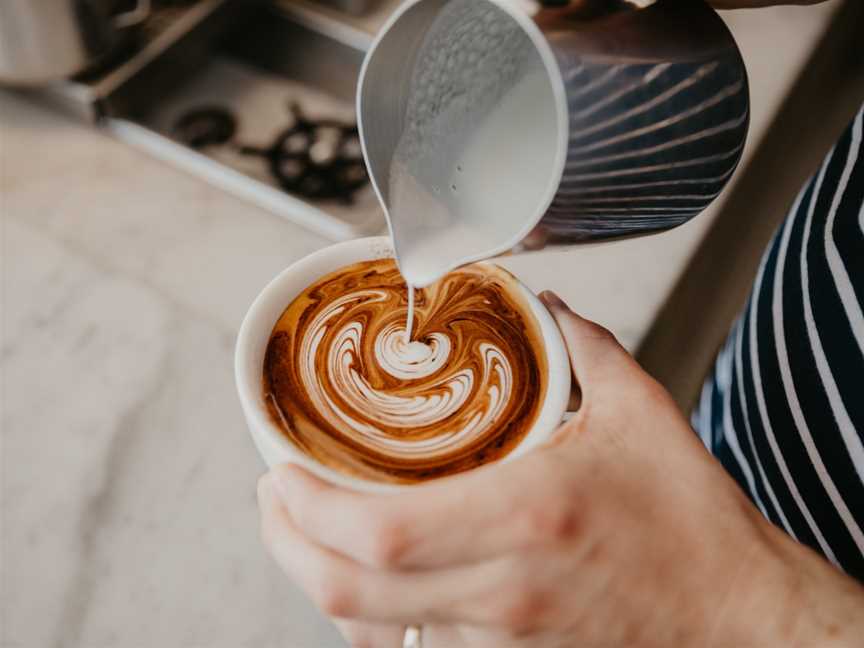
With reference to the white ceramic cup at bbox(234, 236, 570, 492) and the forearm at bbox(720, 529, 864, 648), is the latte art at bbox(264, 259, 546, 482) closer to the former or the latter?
the white ceramic cup at bbox(234, 236, 570, 492)

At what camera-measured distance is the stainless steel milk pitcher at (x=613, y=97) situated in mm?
472

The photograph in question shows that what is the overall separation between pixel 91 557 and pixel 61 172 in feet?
2.00

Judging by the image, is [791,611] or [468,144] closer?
[791,611]

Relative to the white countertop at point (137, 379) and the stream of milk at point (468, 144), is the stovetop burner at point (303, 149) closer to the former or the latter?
the white countertop at point (137, 379)

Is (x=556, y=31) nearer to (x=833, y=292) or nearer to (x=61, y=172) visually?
(x=833, y=292)

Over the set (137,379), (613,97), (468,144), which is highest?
(613,97)

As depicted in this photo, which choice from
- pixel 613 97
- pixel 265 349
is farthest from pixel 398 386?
pixel 613 97

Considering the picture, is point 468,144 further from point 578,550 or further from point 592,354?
point 578,550

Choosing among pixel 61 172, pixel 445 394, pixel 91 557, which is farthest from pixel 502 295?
pixel 61 172

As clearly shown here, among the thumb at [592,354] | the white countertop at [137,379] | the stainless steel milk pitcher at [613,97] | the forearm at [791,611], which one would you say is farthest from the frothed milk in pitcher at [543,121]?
the white countertop at [137,379]

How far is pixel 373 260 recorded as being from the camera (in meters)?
0.82

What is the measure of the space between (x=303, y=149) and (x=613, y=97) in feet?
3.19

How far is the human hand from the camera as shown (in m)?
0.53

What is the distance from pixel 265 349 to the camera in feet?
2.43
